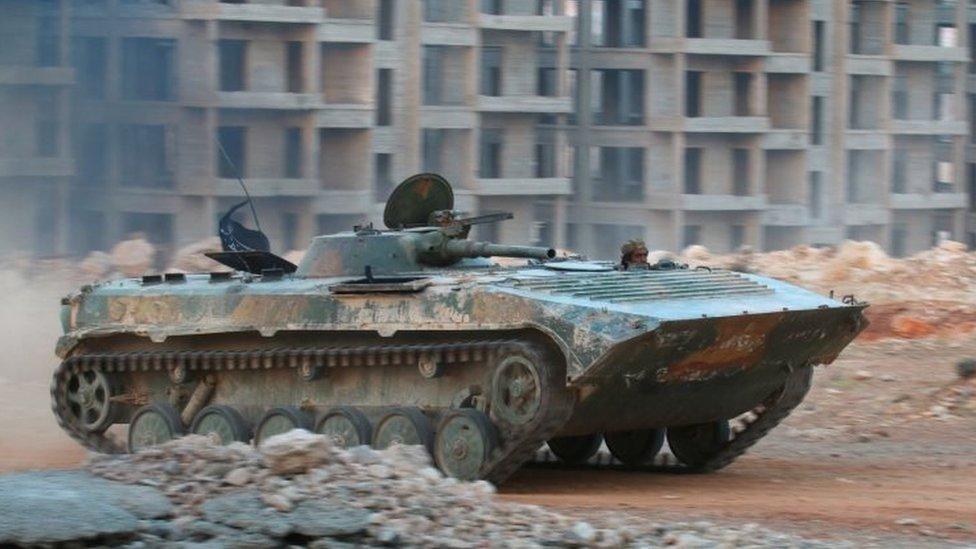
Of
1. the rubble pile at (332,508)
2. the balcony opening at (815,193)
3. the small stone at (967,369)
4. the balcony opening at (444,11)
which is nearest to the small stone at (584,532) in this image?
the rubble pile at (332,508)

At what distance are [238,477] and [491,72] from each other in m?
26.5

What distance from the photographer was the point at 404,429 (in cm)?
1343

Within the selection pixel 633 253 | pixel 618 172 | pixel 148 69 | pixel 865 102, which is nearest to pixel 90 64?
pixel 148 69

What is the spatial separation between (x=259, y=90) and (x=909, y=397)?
16.6m

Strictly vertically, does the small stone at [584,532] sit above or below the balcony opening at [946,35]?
below

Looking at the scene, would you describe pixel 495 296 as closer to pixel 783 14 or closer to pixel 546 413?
pixel 546 413

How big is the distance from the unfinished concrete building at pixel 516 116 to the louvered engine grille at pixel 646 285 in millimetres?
18255

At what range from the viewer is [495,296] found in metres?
12.6

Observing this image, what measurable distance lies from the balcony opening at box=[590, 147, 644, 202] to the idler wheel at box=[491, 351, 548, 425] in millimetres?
26406

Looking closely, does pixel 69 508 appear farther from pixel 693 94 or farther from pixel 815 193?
pixel 815 193

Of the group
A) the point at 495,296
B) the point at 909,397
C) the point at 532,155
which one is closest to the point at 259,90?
the point at 532,155

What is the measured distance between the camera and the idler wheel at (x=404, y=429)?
13336 millimetres

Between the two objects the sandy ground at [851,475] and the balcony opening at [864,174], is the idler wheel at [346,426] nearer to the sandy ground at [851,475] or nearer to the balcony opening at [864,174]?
the sandy ground at [851,475]

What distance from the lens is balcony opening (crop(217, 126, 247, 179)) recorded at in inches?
1277
